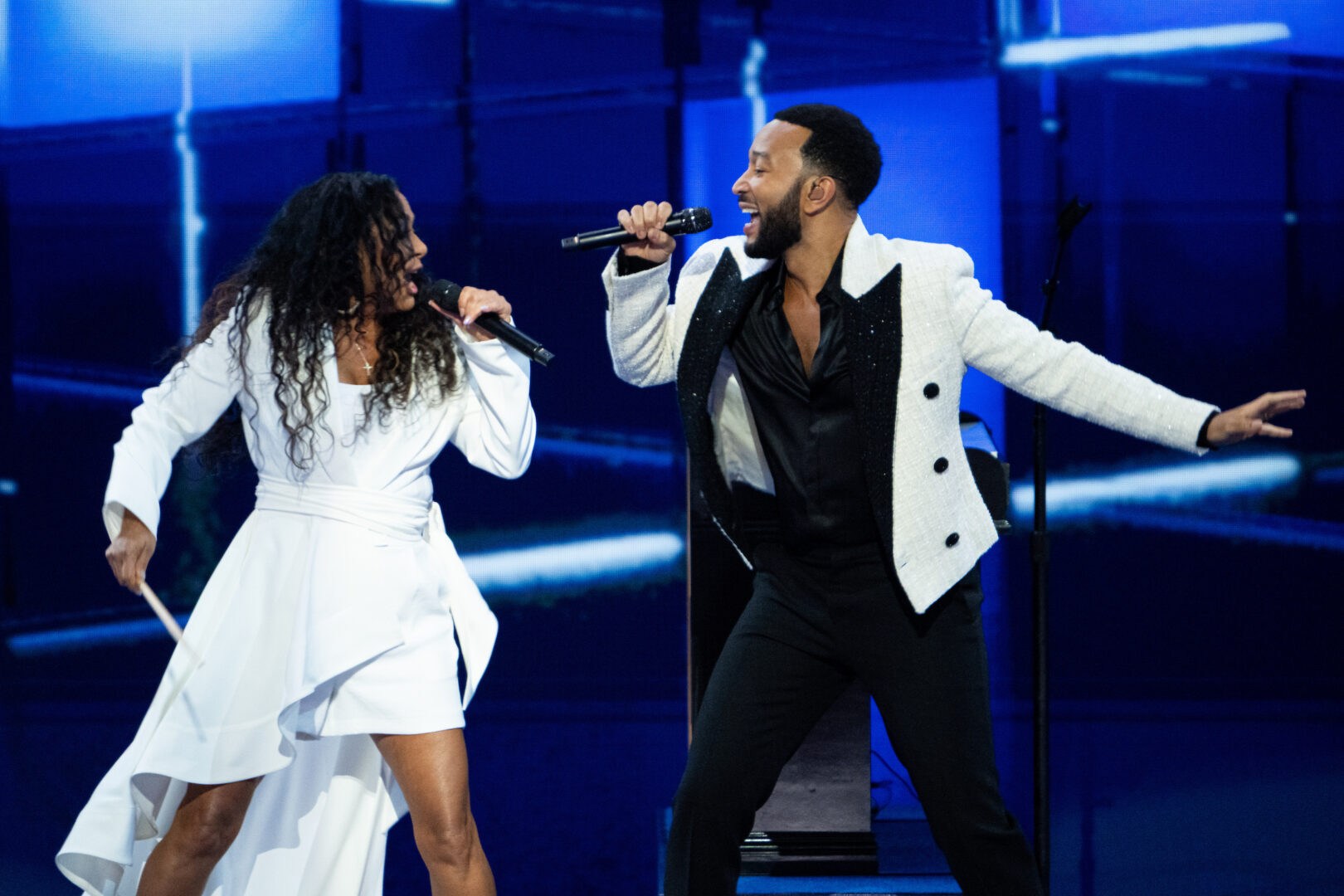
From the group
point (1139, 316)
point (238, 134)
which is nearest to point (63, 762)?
point (238, 134)

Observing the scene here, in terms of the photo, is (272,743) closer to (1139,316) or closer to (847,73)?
(847,73)

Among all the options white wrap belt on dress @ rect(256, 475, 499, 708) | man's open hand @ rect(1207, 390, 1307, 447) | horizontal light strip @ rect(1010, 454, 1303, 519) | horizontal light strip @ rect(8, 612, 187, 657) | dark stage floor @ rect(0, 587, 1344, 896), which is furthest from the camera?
horizontal light strip @ rect(8, 612, 187, 657)

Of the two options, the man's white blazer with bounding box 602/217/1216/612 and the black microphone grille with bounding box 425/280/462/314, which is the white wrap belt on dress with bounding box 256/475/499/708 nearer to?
the black microphone grille with bounding box 425/280/462/314

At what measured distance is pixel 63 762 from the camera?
12.7 feet

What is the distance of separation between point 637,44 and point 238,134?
143 cm

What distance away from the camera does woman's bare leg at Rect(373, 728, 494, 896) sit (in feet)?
6.48

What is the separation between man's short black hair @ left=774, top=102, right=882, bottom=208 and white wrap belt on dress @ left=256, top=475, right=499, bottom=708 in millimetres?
879

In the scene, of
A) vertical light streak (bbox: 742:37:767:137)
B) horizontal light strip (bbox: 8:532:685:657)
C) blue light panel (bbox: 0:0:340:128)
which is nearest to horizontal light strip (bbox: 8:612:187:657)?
horizontal light strip (bbox: 8:532:685:657)

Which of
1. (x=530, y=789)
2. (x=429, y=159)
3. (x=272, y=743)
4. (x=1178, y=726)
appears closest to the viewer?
(x=272, y=743)

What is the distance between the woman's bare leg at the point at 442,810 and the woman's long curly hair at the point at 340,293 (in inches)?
A: 20.7

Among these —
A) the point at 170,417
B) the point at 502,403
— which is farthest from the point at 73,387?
the point at 502,403

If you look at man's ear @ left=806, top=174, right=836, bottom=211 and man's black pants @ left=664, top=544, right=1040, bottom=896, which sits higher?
man's ear @ left=806, top=174, right=836, bottom=211

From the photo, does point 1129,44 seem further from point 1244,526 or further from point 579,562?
point 579,562

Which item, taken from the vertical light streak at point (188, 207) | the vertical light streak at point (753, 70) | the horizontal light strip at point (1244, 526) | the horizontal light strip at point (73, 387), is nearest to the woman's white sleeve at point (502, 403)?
the vertical light streak at point (753, 70)
